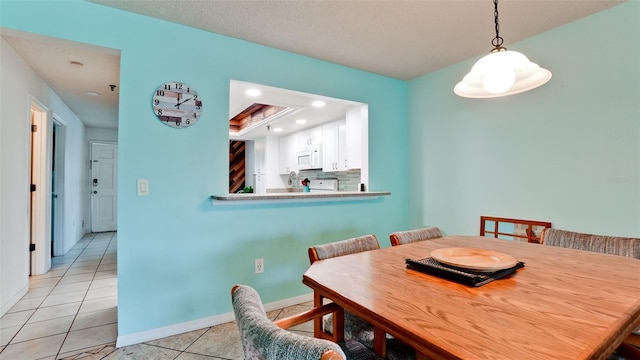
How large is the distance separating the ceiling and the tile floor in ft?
6.63

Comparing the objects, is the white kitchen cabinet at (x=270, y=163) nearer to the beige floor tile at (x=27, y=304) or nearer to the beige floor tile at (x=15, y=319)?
the beige floor tile at (x=27, y=304)

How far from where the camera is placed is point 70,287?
10.0ft

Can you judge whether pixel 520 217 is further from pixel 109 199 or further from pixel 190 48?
pixel 109 199

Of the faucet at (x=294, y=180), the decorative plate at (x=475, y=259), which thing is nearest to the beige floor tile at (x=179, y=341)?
the decorative plate at (x=475, y=259)

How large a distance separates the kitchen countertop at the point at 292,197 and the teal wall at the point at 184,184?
93 mm

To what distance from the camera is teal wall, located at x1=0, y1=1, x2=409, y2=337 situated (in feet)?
6.59

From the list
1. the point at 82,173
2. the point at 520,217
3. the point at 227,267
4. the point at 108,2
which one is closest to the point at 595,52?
the point at 520,217

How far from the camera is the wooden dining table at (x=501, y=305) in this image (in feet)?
2.26

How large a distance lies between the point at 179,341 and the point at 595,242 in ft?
8.87

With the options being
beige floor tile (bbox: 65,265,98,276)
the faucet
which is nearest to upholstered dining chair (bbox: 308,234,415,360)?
beige floor tile (bbox: 65,265,98,276)

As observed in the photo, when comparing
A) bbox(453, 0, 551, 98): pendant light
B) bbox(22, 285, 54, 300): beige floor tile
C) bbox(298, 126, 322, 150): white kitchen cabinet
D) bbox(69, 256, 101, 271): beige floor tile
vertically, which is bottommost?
bbox(22, 285, 54, 300): beige floor tile

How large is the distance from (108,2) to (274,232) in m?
2.01

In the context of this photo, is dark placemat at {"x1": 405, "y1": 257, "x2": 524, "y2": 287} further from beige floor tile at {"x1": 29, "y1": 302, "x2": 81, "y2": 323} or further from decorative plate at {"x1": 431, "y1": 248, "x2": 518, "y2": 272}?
beige floor tile at {"x1": 29, "y1": 302, "x2": 81, "y2": 323}

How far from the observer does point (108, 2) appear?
6.31 ft
